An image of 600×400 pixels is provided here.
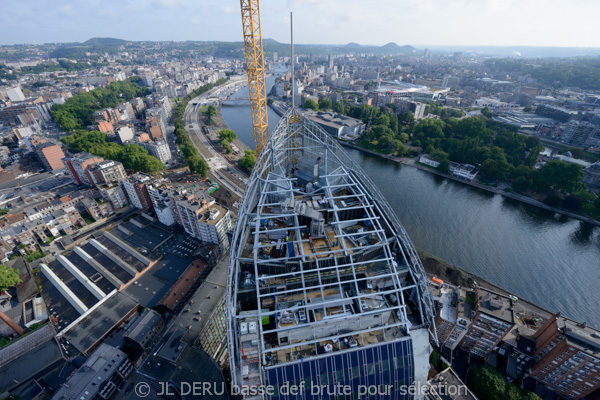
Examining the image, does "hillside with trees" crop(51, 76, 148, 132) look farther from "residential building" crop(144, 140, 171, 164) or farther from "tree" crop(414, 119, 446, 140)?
"tree" crop(414, 119, 446, 140)

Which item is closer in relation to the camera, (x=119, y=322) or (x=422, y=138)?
(x=119, y=322)

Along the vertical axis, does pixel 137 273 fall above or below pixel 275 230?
below

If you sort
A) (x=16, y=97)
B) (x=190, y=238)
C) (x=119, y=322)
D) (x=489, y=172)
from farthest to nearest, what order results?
(x=16, y=97) → (x=489, y=172) → (x=190, y=238) → (x=119, y=322)

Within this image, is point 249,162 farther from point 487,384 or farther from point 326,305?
point 487,384

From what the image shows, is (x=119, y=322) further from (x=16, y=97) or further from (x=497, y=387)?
(x=16, y=97)

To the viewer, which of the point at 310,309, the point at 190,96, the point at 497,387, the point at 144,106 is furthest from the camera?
the point at 190,96

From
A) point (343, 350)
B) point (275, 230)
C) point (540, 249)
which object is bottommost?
point (540, 249)

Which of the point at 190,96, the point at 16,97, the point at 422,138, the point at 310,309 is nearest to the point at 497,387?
the point at 310,309

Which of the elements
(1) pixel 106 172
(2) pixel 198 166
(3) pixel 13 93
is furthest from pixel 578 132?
(3) pixel 13 93
